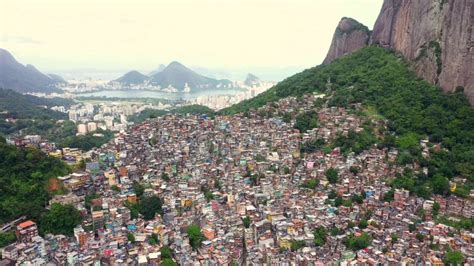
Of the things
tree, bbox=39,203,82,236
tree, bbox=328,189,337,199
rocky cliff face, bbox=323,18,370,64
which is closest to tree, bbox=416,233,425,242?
tree, bbox=328,189,337,199

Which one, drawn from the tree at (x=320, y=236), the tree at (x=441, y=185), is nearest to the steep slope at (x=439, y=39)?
the tree at (x=441, y=185)

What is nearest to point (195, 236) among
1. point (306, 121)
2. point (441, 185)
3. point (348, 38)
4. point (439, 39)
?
point (441, 185)

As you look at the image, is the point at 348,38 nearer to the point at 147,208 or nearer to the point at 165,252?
the point at 147,208

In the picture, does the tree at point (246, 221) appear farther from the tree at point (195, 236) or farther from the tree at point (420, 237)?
the tree at point (420, 237)

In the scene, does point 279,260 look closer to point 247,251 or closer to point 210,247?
point 247,251

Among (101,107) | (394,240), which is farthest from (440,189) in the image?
(101,107)

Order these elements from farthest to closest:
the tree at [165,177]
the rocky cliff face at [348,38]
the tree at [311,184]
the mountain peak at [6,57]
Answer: the mountain peak at [6,57] < the rocky cliff face at [348,38] < the tree at [165,177] < the tree at [311,184]
